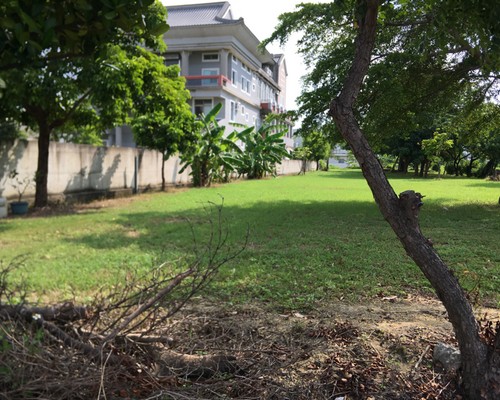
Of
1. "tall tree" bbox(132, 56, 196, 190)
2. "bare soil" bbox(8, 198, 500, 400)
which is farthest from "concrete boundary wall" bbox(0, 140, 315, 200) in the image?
"bare soil" bbox(8, 198, 500, 400)

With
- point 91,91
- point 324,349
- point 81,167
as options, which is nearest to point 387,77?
point 91,91

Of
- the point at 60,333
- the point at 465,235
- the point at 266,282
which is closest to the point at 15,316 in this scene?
the point at 60,333

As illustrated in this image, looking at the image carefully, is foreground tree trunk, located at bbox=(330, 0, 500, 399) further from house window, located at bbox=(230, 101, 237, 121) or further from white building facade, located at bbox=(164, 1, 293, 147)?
Answer: house window, located at bbox=(230, 101, 237, 121)

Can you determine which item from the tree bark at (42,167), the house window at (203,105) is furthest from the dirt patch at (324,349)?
the house window at (203,105)

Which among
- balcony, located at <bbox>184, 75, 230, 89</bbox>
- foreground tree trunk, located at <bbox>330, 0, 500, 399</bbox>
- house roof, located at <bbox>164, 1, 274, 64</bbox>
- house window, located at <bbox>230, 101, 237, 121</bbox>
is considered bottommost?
foreground tree trunk, located at <bbox>330, 0, 500, 399</bbox>

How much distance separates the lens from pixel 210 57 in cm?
3403

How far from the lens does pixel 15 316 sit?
9.81 feet

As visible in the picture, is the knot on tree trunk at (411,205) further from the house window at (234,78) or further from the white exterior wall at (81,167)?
the house window at (234,78)

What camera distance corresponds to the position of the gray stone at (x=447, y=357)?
9.15ft

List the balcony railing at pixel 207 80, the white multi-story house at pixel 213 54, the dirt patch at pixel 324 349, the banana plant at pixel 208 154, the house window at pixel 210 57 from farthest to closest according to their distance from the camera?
the house window at pixel 210 57 < the white multi-story house at pixel 213 54 < the balcony railing at pixel 207 80 < the banana plant at pixel 208 154 < the dirt patch at pixel 324 349

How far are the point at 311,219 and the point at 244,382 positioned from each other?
27.6 ft

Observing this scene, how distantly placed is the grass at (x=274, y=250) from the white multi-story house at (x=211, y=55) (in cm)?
2141

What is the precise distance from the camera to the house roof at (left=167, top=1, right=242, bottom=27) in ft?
110

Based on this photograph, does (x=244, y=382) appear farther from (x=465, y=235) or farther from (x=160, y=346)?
(x=465, y=235)
